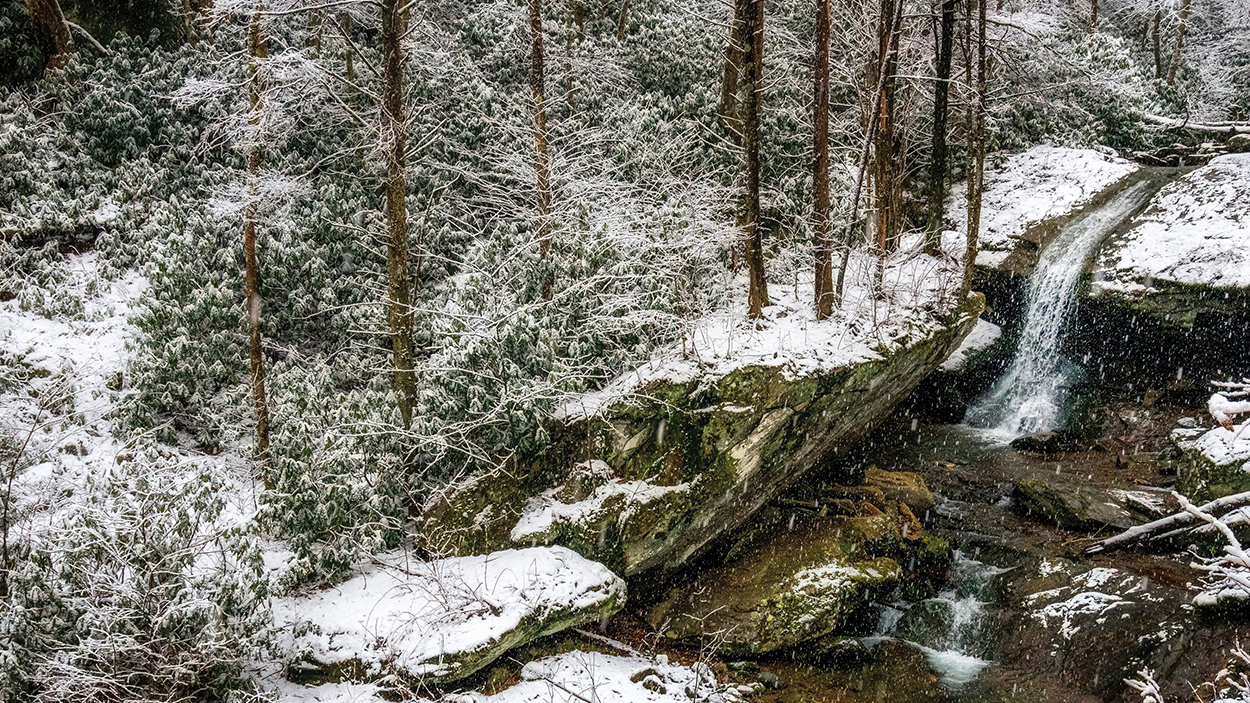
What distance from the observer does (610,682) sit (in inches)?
318

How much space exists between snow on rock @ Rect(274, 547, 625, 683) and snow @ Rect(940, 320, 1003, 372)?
1051cm

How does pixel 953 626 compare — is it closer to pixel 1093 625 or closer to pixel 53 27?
pixel 1093 625

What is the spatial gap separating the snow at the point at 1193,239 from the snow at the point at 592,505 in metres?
11.6

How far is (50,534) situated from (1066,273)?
1805cm

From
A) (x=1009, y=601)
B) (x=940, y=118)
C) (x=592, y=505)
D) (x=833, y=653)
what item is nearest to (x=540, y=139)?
(x=592, y=505)

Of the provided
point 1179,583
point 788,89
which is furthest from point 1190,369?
point 788,89

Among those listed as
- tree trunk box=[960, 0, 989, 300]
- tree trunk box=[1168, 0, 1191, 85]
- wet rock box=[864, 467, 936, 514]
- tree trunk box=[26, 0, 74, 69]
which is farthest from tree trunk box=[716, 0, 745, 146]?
tree trunk box=[1168, 0, 1191, 85]

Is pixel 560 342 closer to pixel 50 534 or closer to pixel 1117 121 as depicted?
pixel 50 534

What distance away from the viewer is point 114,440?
33.5ft

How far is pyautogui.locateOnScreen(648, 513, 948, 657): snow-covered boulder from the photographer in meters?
8.95

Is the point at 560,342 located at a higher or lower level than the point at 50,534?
higher

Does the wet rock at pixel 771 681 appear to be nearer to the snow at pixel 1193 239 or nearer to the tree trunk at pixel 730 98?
the tree trunk at pixel 730 98

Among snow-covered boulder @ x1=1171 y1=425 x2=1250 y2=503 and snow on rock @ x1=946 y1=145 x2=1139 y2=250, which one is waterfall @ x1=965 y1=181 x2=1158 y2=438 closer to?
snow on rock @ x1=946 y1=145 x2=1139 y2=250

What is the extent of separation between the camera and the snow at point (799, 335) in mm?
9805
